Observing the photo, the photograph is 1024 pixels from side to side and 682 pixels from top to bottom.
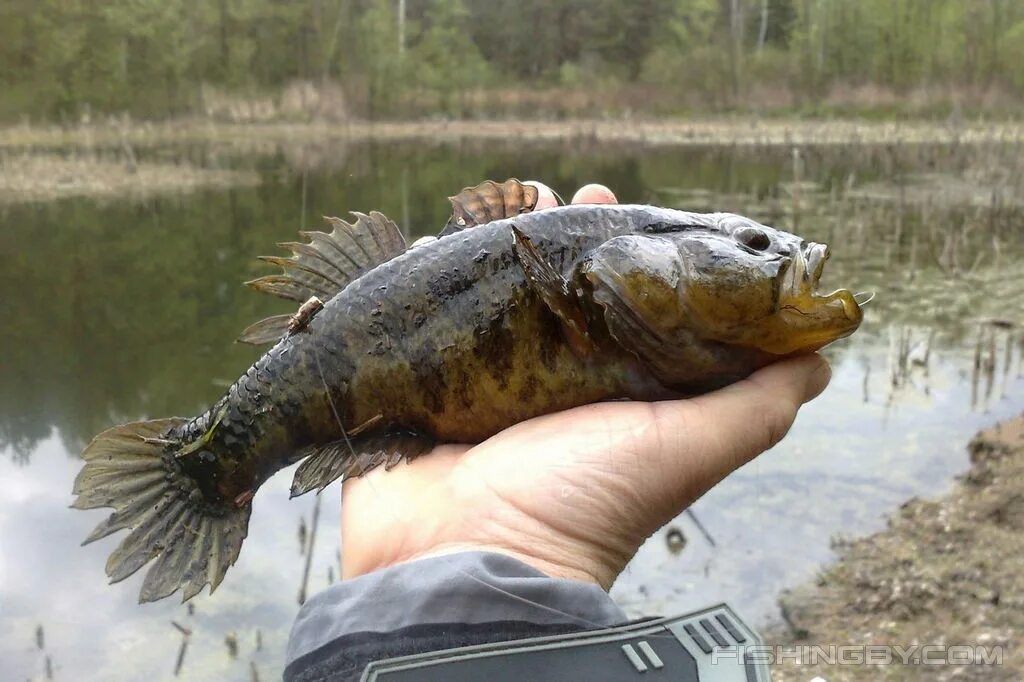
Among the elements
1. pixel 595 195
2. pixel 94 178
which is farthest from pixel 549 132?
pixel 595 195

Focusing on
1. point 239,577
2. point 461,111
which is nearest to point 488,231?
point 239,577

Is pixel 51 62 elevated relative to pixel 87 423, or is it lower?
elevated

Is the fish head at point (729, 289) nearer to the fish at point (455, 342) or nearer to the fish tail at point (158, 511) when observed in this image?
the fish at point (455, 342)

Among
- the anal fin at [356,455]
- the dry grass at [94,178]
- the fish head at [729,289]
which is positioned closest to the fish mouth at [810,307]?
the fish head at [729,289]

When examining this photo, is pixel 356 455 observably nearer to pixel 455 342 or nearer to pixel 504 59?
pixel 455 342

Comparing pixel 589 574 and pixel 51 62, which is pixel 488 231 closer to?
pixel 589 574
